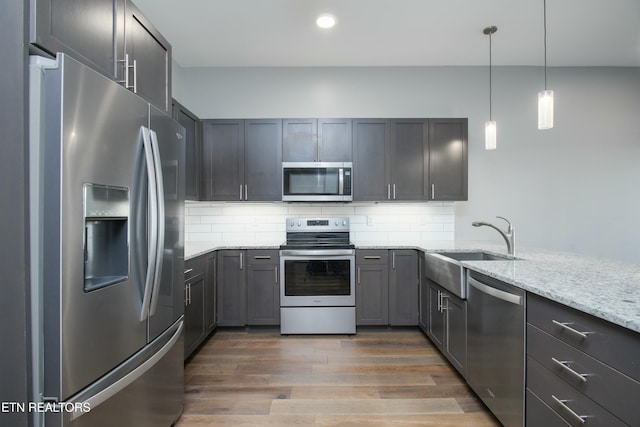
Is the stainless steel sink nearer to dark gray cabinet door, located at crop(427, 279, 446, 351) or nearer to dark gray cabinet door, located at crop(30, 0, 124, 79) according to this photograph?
dark gray cabinet door, located at crop(427, 279, 446, 351)

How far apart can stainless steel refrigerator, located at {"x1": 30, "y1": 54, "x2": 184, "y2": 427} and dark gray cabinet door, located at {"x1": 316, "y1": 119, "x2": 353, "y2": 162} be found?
6.49ft

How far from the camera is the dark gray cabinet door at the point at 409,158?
3383 millimetres

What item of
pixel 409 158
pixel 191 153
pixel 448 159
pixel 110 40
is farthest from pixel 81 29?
pixel 448 159

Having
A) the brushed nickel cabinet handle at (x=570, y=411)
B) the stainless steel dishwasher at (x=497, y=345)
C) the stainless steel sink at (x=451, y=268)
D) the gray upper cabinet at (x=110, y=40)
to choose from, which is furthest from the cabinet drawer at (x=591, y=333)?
the gray upper cabinet at (x=110, y=40)

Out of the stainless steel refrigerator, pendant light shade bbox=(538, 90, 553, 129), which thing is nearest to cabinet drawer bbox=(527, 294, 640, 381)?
pendant light shade bbox=(538, 90, 553, 129)

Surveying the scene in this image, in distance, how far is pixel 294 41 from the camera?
3100mm

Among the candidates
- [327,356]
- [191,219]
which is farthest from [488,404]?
[191,219]

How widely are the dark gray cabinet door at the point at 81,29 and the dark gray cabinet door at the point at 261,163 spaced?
1.97m

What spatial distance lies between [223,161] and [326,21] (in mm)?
1707

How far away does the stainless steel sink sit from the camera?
7.06 feet

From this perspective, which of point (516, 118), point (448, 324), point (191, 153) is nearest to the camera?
point (448, 324)

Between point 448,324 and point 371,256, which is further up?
point 371,256

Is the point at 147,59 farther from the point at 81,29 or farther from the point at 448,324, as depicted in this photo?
the point at 448,324

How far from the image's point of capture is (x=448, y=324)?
2432 millimetres
